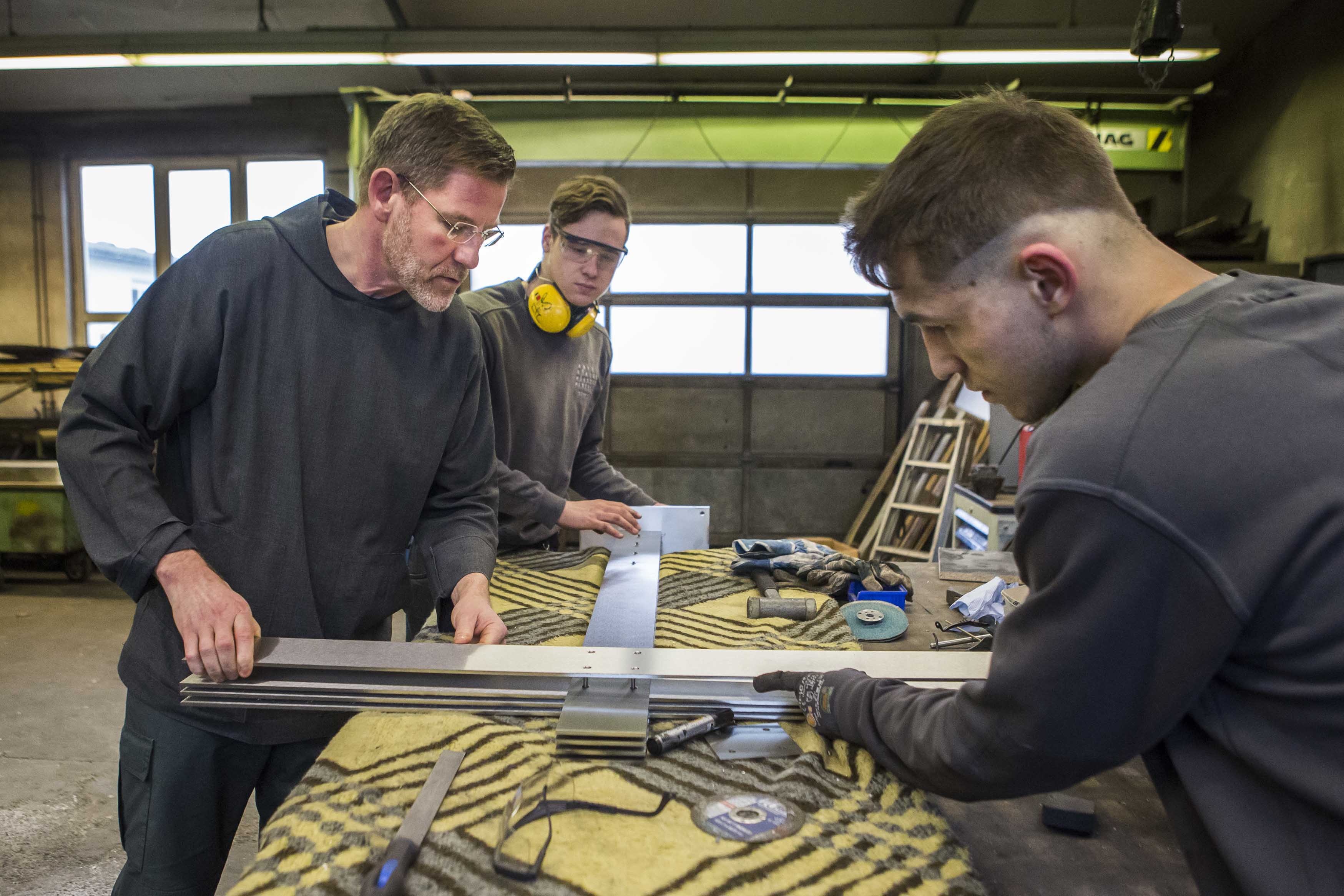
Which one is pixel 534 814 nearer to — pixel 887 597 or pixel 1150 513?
pixel 1150 513

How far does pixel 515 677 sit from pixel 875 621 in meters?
0.80

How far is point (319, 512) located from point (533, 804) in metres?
0.78

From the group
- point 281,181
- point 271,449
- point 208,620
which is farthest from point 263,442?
point 281,181

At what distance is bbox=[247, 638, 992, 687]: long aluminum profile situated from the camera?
1271 millimetres

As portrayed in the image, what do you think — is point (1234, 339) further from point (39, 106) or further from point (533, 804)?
point (39, 106)

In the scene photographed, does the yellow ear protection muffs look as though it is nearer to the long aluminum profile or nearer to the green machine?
the long aluminum profile

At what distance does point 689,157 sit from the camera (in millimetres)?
6824

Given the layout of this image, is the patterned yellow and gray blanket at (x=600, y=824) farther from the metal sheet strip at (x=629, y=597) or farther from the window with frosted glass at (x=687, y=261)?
the window with frosted glass at (x=687, y=261)

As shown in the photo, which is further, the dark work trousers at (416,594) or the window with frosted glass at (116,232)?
the window with frosted glass at (116,232)

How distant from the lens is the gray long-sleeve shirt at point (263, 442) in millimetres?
1347

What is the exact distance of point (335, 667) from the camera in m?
1.27

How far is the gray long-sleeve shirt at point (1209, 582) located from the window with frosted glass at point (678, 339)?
6.67 m

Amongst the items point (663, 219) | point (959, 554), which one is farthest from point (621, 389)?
point (959, 554)

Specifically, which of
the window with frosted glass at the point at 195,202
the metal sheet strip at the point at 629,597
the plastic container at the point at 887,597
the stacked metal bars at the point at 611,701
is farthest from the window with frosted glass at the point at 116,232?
the plastic container at the point at 887,597
